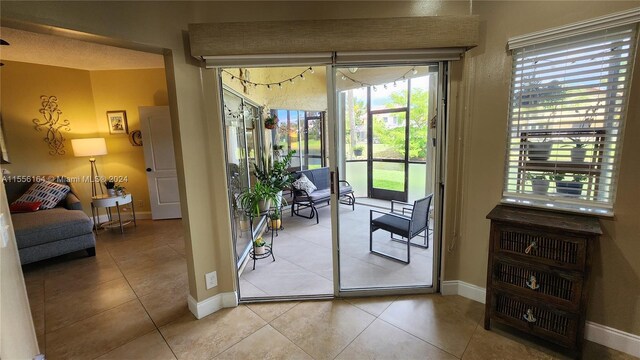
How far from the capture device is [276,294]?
2523 millimetres

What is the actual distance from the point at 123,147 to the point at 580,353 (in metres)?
6.03

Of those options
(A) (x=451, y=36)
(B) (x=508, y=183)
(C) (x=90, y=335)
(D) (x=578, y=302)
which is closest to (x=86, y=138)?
(C) (x=90, y=335)

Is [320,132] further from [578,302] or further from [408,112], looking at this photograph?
[578,302]

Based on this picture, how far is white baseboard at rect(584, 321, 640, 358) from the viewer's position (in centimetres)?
174


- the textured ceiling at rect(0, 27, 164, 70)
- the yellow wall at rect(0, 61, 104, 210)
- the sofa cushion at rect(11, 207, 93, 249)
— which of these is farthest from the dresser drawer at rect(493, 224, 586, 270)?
the yellow wall at rect(0, 61, 104, 210)

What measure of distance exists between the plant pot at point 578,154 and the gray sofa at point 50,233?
474 cm

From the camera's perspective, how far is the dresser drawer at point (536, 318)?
1.68 meters

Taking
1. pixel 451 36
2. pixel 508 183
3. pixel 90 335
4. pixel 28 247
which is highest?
pixel 451 36

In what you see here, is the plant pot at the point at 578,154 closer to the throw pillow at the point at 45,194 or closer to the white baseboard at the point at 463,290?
the white baseboard at the point at 463,290

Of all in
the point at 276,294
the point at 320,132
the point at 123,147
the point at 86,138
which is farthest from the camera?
the point at 320,132

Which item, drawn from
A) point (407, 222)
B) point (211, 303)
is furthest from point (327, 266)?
point (211, 303)

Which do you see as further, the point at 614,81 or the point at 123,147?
the point at 123,147

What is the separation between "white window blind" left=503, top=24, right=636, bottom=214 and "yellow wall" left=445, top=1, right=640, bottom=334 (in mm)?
61

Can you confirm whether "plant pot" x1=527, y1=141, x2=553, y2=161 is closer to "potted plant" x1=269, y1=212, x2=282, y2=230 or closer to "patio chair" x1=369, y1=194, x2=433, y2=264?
"patio chair" x1=369, y1=194, x2=433, y2=264
